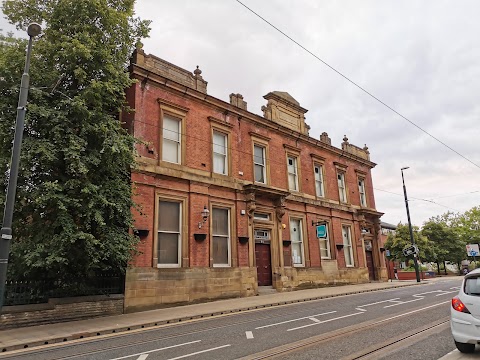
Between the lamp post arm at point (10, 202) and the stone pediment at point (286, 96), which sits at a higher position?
the stone pediment at point (286, 96)

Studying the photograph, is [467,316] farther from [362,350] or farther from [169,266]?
[169,266]

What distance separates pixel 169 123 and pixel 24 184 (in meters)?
7.18

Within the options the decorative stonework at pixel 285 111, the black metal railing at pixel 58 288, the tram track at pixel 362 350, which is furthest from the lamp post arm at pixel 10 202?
the decorative stonework at pixel 285 111

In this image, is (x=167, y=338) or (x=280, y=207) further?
(x=280, y=207)

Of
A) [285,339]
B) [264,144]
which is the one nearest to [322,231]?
[264,144]

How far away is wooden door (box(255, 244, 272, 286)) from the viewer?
60.6 ft

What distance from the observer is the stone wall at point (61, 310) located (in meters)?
9.76

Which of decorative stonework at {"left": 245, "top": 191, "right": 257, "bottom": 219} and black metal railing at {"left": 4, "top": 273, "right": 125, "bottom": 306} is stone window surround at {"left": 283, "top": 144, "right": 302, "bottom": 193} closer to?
decorative stonework at {"left": 245, "top": 191, "right": 257, "bottom": 219}

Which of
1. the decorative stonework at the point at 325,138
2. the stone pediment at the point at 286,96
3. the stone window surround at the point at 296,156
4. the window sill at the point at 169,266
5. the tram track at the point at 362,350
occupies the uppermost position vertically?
the stone pediment at the point at 286,96

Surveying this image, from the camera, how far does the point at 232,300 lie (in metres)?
15.5

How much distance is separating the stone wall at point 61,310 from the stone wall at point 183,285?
723 millimetres

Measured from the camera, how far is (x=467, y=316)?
225 inches

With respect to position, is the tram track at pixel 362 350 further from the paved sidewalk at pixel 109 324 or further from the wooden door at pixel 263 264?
the wooden door at pixel 263 264

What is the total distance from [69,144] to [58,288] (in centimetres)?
473
